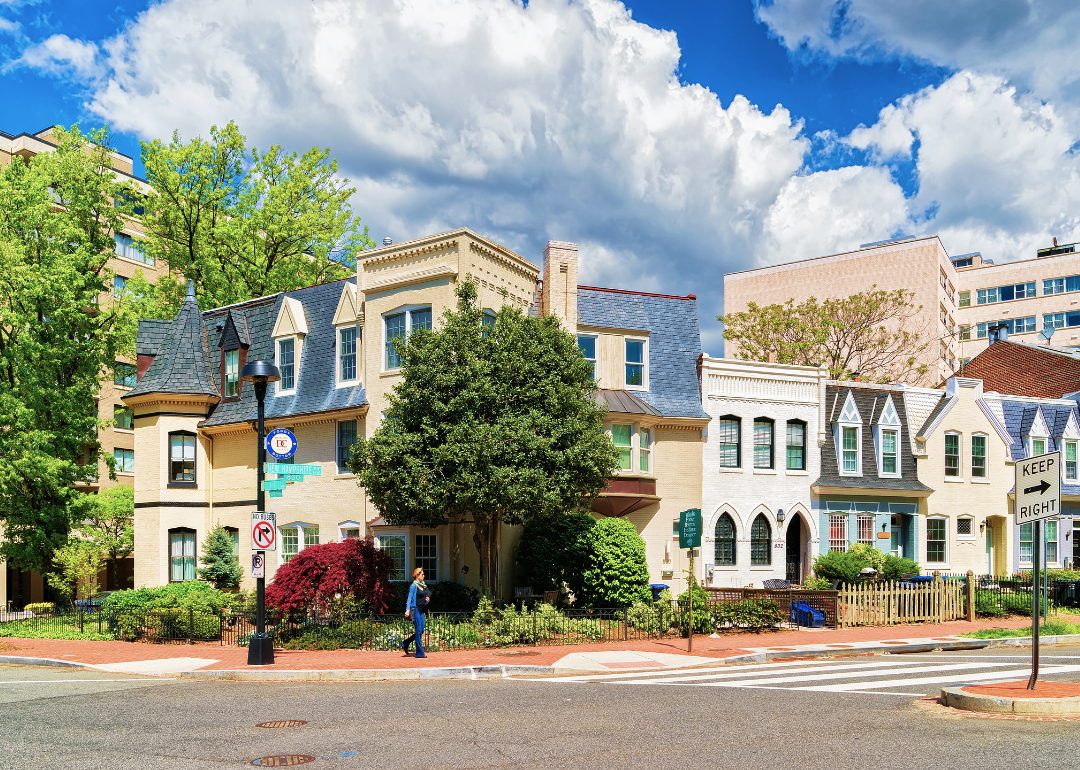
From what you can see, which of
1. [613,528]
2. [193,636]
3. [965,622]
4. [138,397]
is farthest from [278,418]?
[965,622]

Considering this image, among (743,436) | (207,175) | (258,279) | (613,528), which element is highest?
(207,175)

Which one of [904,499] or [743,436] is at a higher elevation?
[743,436]

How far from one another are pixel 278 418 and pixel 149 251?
16.0 m

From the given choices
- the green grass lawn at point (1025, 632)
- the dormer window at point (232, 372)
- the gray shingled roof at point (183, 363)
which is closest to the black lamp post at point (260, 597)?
the dormer window at point (232, 372)

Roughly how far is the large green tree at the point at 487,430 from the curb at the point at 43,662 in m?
7.07

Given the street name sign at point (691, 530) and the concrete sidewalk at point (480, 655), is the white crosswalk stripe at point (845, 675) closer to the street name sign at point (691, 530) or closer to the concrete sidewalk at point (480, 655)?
the concrete sidewalk at point (480, 655)

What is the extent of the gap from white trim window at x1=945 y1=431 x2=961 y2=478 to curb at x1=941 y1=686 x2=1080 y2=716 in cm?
2624

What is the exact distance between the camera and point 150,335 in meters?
32.7

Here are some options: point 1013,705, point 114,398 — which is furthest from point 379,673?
point 114,398

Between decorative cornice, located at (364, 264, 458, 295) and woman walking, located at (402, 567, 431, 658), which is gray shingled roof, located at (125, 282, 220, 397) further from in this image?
woman walking, located at (402, 567, 431, 658)

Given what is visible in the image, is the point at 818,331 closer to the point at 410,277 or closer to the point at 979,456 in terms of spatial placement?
the point at 979,456

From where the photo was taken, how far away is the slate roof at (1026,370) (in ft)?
140

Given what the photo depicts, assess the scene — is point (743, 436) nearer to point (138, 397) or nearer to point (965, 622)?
point (965, 622)

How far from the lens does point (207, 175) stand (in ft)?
131
